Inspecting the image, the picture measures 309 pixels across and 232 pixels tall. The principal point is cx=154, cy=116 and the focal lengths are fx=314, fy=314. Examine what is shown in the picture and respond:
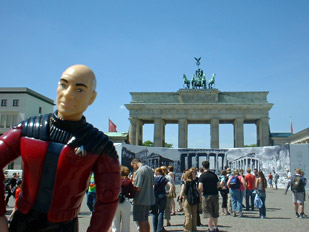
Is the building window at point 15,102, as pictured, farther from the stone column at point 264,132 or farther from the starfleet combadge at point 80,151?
the starfleet combadge at point 80,151

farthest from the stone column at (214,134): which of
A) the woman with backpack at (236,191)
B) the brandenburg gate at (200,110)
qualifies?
the woman with backpack at (236,191)

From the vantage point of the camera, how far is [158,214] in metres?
8.29

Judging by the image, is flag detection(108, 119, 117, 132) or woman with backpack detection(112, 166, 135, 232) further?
flag detection(108, 119, 117, 132)

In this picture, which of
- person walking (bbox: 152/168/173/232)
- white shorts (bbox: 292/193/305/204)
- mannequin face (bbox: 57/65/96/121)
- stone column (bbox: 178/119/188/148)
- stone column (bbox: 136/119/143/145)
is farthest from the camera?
stone column (bbox: 136/119/143/145)

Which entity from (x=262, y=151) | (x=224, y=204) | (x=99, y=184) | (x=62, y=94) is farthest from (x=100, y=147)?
(x=262, y=151)

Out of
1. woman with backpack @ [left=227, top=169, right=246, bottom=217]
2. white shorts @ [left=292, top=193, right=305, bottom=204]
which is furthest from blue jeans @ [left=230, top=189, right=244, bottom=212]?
white shorts @ [left=292, top=193, right=305, bottom=204]

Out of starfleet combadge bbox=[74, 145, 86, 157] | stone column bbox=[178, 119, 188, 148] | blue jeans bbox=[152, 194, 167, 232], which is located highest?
stone column bbox=[178, 119, 188, 148]

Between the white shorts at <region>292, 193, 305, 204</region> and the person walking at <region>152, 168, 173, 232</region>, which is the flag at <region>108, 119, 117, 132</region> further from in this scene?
the person walking at <region>152, 168, 173, 232</region>

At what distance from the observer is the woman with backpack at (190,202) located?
8393mm

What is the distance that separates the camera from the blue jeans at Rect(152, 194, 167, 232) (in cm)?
791

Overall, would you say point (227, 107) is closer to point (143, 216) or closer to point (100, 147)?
point (143, 216)

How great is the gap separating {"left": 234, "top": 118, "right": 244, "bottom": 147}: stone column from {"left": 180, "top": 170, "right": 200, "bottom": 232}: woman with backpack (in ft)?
128

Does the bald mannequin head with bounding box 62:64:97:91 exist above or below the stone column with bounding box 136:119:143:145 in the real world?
below

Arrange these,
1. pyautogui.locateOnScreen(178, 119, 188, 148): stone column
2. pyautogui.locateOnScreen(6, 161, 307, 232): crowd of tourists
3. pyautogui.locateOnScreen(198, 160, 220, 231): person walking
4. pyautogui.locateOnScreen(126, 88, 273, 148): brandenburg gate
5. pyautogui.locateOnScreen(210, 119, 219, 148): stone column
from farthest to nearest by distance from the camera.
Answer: pyautogui.locateOnScreen(178, 119, 188, 148): stone column
pyautogui.locateOnScreen(126, 88, 273, 148): brandenburg gate
pyautogui.locateOnScreen(210, 119, 219, 148): stone column
pyautogui.locateOnScreen(198, 160, 220, 231): person walking
pyautogui.locateOnScreen(6, 161, 307, 232): crowd of tourists
